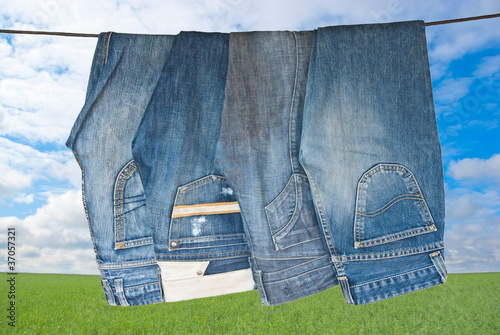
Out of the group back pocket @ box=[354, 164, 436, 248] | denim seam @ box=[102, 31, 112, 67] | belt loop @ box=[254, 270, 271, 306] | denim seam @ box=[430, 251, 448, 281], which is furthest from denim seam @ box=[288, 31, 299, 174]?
denim seam @ box=[102, 31, 112, 67]

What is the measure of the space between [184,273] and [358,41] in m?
0.98

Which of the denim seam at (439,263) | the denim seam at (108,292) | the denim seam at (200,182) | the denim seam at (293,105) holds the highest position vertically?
the denim seam at (293,105)

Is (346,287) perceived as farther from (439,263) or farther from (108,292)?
(108,292)

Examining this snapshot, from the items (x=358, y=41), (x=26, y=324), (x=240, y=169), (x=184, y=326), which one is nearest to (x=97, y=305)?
(x=26, y=324)

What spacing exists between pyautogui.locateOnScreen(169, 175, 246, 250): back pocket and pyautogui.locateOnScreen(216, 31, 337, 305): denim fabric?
0.08 metres

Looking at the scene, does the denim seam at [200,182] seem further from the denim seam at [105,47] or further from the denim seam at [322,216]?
the denim seam at [105,47]

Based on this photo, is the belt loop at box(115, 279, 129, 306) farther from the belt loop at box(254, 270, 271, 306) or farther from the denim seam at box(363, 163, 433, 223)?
the denim seam at box(363, 163, 433, 223)

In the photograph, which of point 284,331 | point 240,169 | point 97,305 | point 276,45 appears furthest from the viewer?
point 97,305

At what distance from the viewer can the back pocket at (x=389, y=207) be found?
1036 mm

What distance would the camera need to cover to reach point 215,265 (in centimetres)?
112

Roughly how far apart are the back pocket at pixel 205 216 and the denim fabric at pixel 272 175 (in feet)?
0.26

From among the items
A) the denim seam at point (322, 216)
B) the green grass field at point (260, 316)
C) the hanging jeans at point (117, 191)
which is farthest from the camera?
the green grass field at point (260, 316)

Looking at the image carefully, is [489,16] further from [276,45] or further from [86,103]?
[86,103]

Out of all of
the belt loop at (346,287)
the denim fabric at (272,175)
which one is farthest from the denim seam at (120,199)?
the belt loop at (346,287)
